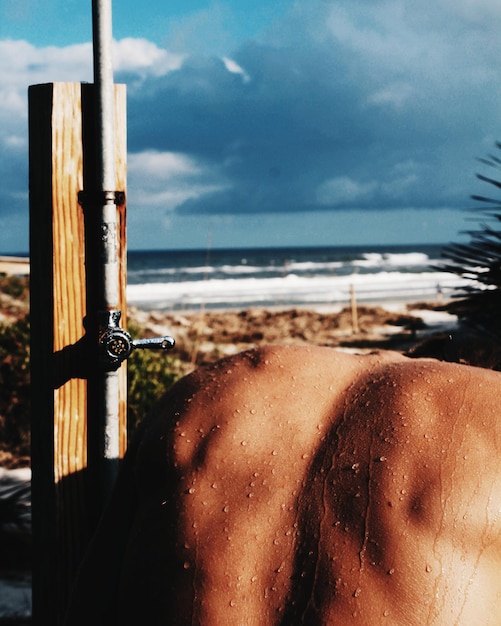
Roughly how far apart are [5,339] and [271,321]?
36.5ft

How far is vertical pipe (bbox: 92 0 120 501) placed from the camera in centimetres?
218

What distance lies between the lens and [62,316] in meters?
2.21

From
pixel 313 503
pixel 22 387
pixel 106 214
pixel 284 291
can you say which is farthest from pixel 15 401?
pixel 284 291

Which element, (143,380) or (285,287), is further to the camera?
(285,287)

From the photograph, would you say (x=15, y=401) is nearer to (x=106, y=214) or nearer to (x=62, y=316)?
(x=62, y=316)

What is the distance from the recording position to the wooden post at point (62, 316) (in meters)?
2.20

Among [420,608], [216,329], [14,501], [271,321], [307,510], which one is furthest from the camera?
[271,321]

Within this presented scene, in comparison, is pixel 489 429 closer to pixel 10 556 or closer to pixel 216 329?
pixel 10 556

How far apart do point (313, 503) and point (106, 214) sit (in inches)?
46.6

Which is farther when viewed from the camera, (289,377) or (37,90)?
(37,90)

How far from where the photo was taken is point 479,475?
1.26 meters

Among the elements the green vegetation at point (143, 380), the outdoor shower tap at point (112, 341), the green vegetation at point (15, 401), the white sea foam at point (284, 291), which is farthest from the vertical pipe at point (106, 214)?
the white sea foam at point (284, 291)

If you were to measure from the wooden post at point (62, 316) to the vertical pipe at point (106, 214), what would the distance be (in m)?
0.06

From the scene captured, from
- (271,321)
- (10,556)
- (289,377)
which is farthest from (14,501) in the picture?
(271,321)
